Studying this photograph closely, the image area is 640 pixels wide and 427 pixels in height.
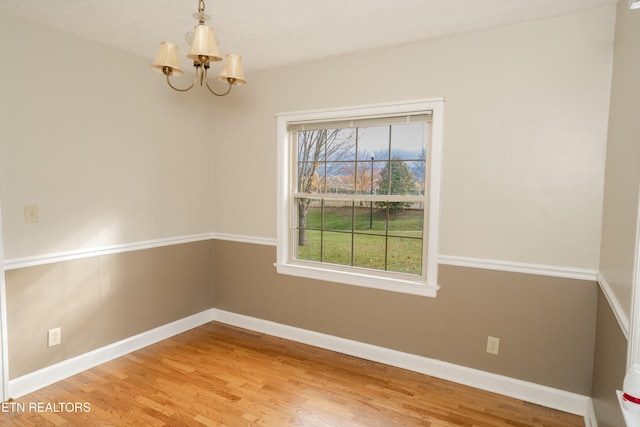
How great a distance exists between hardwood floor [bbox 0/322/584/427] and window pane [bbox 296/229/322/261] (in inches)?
34.0

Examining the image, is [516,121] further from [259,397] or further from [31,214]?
[31,214]

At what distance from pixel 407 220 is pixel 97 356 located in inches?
106

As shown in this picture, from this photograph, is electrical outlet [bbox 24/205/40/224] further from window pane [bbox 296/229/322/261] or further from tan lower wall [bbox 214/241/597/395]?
window pane [bbox 296/229/322/261]

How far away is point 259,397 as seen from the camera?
2580mm

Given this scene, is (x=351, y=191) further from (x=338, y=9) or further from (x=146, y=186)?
(x=146, y=186)

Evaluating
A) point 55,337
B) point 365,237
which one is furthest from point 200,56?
point 55,337

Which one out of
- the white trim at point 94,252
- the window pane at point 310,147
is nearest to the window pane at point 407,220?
the window pane at point 310,147

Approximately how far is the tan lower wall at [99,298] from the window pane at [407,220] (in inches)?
77.7

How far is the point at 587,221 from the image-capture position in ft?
7.71

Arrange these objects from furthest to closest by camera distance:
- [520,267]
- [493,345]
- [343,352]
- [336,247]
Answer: [336,247], [343,352], [493,345], [520,267]

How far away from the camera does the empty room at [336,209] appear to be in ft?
7.59

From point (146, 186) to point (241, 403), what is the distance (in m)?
1.97

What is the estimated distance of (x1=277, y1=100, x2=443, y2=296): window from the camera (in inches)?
115

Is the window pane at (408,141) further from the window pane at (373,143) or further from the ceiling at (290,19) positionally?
the ceiling at (290,19)
